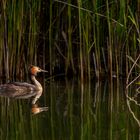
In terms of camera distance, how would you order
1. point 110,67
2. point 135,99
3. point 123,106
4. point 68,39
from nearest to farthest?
1. point 123,106
2. point 135,99
3. point 110,67
4. point 68,39

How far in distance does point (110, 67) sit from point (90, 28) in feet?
2.63

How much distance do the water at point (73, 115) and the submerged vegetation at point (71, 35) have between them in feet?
2.13

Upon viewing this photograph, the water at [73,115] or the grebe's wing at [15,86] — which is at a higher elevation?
the grebe's wing at [15,86]

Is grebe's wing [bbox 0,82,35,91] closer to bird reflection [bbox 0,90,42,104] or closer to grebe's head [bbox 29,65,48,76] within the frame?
bird reflection [bbox 0,90,42,104]

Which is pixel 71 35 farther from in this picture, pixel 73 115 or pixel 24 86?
pixel 73 115

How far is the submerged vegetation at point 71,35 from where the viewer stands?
1085 cm

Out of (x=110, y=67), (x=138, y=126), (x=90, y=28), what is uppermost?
(x=90, y=28)

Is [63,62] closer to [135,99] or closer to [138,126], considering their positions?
[135,99]

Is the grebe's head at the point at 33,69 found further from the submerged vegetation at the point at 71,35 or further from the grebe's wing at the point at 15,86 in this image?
the grebe's wing at the point at 15,86

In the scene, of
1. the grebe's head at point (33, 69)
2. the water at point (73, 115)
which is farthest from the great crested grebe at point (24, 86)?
the water at point (73, 115)

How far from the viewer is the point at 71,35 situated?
11.7 m

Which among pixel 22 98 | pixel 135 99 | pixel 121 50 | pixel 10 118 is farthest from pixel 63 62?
pixel 10 118

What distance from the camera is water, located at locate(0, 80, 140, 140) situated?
686 centimetres

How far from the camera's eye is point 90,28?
36.7 feet
